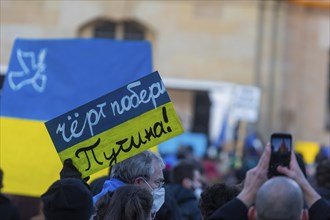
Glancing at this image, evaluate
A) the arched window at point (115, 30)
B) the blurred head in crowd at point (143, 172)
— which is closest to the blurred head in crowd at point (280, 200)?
the blurred head in crowd at point (143, 172)

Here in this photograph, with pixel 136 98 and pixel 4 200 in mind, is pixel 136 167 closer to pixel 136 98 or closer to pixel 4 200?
pixel 136 98

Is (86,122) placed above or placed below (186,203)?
above

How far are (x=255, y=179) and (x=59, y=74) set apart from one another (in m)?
3.82

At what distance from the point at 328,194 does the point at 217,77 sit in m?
16.9

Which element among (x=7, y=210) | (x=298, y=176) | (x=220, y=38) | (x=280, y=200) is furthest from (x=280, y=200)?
(x=220, y=38)

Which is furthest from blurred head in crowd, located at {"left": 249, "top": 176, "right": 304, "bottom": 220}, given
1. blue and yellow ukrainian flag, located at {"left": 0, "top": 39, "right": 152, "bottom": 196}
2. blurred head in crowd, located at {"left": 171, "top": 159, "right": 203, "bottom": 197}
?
blurred head in crowd, located at {"left": 171, "top": 159, "right": 203, "bottom": 197}

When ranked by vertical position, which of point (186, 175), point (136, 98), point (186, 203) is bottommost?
point (186, 203)

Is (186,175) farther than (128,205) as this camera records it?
Yes

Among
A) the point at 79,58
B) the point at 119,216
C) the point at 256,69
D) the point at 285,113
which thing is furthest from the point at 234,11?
the point at 119,216

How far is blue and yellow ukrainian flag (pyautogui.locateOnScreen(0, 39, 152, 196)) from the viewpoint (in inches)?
262

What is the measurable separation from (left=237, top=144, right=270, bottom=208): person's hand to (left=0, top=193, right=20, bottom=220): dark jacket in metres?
2.65

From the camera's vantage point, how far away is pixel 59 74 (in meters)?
6.92

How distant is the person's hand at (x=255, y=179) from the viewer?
10.9 feet

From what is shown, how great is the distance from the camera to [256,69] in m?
22.2
